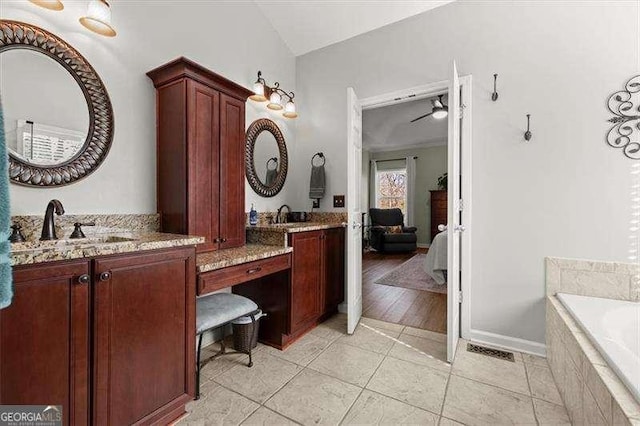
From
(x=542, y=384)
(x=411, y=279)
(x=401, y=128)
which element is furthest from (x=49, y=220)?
(x=401, y=128)

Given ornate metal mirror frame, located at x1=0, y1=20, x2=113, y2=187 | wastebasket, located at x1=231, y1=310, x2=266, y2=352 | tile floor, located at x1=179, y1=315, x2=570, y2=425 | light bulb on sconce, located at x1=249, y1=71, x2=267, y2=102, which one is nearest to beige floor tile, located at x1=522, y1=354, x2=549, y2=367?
tile floor, located at x1=179, y1=315, x2=570, y2=425

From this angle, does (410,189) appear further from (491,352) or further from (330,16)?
(491,352)

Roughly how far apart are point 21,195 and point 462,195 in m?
2.91

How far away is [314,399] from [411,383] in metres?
0.65

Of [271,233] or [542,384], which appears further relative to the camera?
[271,233]

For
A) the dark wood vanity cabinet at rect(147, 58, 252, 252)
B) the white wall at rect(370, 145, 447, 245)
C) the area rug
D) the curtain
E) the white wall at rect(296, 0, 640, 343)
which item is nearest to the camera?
the dark wood vanity cabinet at rect(147, 58, 252, 252)

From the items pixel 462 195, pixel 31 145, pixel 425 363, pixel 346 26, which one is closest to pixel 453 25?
pixel 346 26

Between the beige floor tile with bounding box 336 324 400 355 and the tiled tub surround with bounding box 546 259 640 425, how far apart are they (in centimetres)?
110

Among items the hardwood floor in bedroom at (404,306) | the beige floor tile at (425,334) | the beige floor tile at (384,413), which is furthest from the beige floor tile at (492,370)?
the beige floor tile at (384,413)

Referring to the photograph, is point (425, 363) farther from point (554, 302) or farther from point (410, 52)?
point (410, 52)

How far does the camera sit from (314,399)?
5.41 ft

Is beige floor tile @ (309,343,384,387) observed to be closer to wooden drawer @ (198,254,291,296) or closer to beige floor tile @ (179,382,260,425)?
beige floor tile @ (179,382,260,425)

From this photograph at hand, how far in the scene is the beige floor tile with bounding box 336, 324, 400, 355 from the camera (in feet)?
7.43

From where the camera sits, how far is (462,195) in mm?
2377
